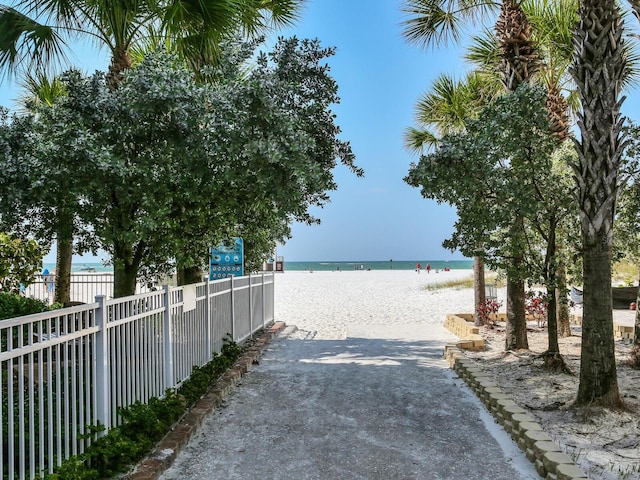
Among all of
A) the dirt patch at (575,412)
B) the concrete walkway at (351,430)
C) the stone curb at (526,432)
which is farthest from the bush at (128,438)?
the dirt patch at (575,412)

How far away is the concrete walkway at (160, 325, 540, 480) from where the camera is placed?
4254mm

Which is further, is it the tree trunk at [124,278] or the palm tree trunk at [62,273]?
the palm tree trunk at [62,273]

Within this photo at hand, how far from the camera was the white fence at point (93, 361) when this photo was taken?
326cm

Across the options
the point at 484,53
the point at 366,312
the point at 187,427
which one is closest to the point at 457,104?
the point at 484,53

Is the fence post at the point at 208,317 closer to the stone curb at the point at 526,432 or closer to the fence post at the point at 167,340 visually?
the fence post at the point at 167,340

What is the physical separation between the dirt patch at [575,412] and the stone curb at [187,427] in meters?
3.25

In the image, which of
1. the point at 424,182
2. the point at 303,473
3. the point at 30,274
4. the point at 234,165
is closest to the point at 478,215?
the point at 424,182

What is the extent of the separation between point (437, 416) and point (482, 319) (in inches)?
307

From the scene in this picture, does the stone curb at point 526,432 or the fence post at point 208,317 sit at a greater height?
the fence post at point 208,317

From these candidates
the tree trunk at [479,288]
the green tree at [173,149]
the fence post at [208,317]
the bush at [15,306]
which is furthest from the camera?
the tree trunk at [479,288]

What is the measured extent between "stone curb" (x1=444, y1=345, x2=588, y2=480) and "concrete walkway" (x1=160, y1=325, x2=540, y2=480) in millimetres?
92

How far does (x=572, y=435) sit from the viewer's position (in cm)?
488

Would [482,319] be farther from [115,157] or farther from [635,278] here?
[635,278]

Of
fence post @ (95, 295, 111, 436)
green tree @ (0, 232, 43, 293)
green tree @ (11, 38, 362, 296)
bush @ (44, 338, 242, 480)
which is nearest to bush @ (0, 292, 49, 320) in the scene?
green tree @ (0, 232, 43, 293)
